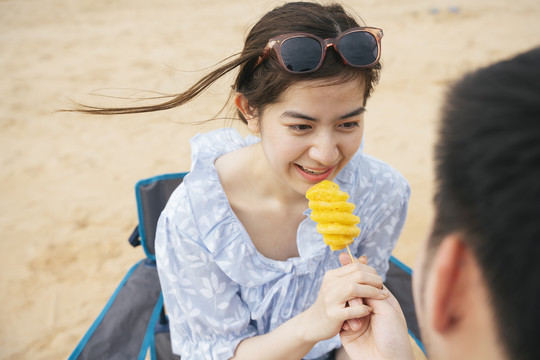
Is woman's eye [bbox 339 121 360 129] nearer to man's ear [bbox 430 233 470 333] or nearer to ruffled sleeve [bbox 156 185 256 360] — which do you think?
ruffled sleeve [bbox 156 185 256 360]

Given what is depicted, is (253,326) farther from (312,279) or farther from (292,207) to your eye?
(292,207)

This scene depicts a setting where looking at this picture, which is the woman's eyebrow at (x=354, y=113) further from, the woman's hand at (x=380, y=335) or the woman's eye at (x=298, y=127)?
the woman's hand at (x=380, y=335)

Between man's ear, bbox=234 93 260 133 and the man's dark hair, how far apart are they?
1445 mm

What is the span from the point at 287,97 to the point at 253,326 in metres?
1.33

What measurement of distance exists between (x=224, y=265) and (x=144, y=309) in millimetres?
1152

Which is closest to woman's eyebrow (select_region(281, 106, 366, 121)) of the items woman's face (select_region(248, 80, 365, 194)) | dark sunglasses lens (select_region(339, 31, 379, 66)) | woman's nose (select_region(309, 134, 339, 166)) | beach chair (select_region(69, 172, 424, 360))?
woman's face (select_region(248, 80, 365, 194))

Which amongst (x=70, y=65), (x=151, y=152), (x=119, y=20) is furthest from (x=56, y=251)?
(x=119, y=20)

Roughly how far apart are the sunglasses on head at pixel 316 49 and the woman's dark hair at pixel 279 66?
44mm

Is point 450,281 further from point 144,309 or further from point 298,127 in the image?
point 144,309

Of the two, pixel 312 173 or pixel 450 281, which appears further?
pixel 312 173

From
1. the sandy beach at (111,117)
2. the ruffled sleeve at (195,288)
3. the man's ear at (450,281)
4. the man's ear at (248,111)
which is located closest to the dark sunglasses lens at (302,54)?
the man's ear at (248,111)

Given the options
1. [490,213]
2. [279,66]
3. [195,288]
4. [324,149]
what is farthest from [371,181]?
[490,213]

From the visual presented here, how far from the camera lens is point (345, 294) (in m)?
1.80

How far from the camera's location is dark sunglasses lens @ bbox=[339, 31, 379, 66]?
2027 mm
